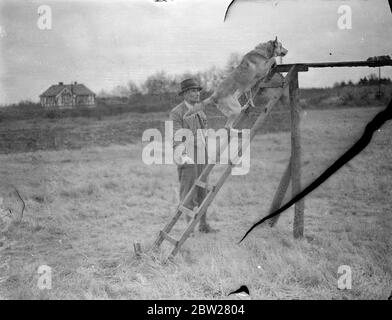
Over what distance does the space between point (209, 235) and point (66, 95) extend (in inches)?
101

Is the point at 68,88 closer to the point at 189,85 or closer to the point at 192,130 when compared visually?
the point at 189,85

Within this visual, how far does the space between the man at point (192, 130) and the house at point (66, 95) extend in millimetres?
1114

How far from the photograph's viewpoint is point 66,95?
4.53 meters

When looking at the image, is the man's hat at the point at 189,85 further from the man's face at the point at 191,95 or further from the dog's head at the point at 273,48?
the dog's head at the point at 273,48

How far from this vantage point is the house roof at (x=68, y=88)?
4412mm

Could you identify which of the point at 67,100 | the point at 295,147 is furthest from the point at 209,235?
the point at 67,100

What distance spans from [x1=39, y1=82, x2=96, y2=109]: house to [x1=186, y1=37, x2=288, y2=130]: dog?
155 centimetres

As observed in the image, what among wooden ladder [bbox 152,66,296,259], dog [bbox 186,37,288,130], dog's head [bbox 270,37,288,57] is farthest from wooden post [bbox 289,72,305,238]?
dog's head [bbox 270,37,288,57]

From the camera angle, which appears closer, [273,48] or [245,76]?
[273,48]

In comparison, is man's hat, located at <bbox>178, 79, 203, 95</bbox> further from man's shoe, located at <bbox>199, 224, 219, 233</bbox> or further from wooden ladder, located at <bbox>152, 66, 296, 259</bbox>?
man's shoe, located at <bbox>199, 224, 219, 233</bbox>

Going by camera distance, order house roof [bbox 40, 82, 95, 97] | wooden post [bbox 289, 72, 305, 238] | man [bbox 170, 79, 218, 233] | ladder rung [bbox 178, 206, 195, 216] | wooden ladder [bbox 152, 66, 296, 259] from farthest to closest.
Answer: man [bbox 170, 79, 218, 233] < house roof [bbox 40, 82, 95, 97] < wooden post [bbox 289, 72, 305, 238] < ladder rung [bbox 178, 206, 195, 216] < wooden ladder [bbox 152, 66, 296, 259]

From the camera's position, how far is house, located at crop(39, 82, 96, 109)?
4457mm
